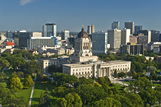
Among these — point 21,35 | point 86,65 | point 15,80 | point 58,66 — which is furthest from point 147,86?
point 21,35

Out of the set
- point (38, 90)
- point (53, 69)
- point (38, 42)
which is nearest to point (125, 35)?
point (38, 42)

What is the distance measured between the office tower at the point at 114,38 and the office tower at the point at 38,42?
36296 mm

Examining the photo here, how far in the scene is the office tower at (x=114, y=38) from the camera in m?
147

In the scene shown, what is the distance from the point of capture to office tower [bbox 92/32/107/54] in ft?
407

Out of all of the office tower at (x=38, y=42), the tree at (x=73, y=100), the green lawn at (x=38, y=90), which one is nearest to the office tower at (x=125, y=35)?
the office tower at (x=38, y=42)

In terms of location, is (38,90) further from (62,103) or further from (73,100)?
(62,103)

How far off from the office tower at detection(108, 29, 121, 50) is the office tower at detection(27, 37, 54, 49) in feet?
119

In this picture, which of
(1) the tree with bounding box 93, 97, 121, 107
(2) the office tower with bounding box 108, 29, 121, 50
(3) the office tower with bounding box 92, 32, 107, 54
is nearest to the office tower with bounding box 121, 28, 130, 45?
(2) the office tower with bounding box 108, 29, 121, 50

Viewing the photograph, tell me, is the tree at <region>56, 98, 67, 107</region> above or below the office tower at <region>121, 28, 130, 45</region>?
below

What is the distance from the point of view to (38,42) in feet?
488

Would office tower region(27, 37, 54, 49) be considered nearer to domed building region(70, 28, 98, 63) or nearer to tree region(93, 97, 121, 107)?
domed building region(70, 28, 98, 63)

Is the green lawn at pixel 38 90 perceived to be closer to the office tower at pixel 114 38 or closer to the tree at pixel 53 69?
the tree at pixel 53 69

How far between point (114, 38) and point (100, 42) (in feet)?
74.2

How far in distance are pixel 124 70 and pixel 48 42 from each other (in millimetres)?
88619
